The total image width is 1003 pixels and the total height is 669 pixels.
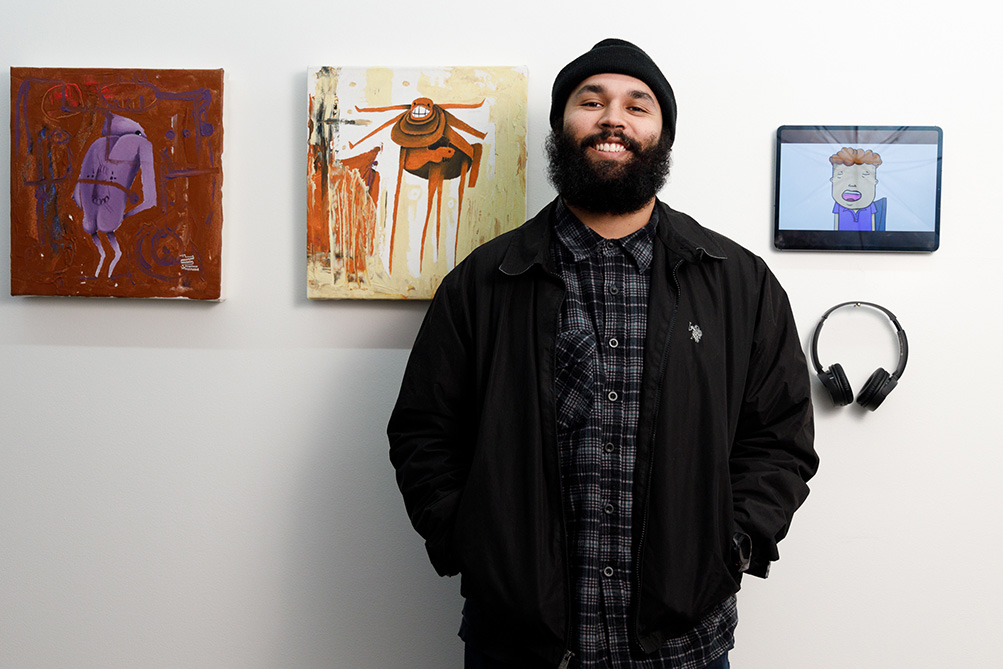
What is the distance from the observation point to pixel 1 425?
1674 millimetres

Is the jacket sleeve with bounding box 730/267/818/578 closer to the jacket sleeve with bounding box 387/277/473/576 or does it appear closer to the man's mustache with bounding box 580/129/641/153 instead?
the man's mustache with bounding box 580/129/641/153

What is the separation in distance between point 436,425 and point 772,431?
0.58m

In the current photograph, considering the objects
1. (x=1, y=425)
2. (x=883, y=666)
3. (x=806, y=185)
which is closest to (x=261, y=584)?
(x=1, y=425)

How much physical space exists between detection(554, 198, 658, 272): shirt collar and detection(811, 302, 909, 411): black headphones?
18.4 inches

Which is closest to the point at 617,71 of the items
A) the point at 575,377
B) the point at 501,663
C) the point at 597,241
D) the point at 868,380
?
the point at 597,241

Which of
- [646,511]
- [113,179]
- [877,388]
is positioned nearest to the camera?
[646,511]

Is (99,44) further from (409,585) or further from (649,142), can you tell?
(409,585)

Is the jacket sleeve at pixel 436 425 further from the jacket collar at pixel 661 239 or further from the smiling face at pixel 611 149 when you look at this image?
the smiling face at pixel 611 149

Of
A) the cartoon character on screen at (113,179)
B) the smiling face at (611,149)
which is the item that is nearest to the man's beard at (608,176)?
the smiling face at (611,149)

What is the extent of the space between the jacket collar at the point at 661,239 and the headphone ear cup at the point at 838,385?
41 cm

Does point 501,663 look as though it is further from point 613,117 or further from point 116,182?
point 116,182

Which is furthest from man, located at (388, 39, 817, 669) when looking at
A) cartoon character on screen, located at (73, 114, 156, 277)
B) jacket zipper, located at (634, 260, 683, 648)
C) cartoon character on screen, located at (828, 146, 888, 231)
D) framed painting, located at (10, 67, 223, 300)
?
cartoon character on screen, located at (73, 114, 156, 277)

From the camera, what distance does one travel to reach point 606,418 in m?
1.22

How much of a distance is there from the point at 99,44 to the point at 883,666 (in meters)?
2.12
